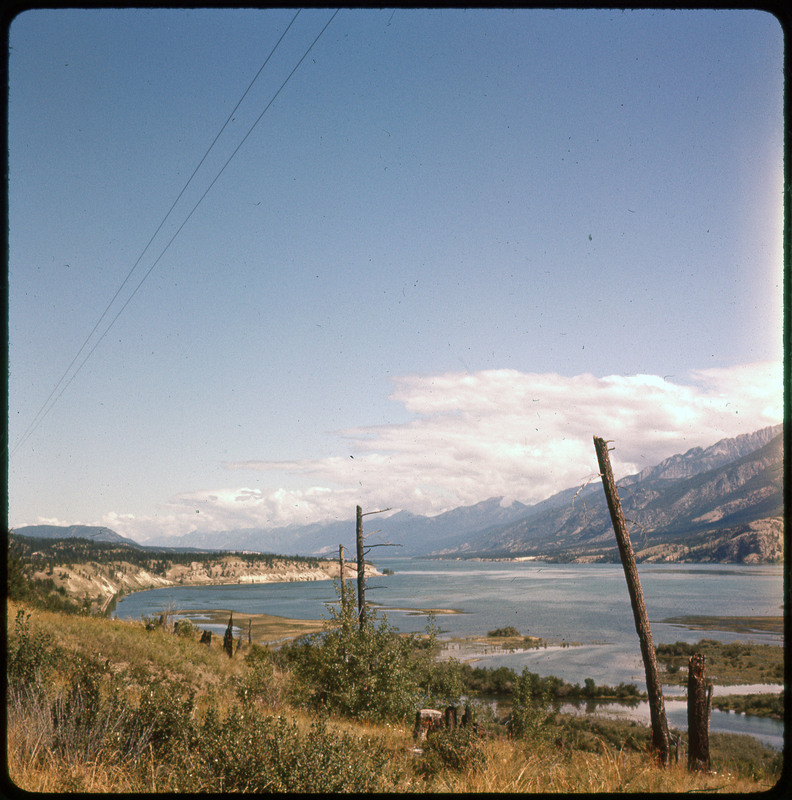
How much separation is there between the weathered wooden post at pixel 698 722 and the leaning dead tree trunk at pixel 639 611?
42cm

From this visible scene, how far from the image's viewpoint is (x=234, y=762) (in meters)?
6.20

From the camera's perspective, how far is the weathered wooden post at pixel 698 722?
31.1 feet

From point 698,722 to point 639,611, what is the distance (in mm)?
1982

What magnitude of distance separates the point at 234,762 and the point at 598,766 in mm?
4900

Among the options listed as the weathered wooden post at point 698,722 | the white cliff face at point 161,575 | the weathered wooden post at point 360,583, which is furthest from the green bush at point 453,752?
the white cliff face at point 161,575

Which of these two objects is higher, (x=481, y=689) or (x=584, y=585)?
(x=481, y=689)

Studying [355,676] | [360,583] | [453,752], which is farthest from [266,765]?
[360,583]

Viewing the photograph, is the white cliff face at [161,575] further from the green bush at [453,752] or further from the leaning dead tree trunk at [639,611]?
the green bush at [453,752]

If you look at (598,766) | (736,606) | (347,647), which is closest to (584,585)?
(736,606)

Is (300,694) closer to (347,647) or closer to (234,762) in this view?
(347,647)

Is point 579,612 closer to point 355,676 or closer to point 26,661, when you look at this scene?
point 355,676

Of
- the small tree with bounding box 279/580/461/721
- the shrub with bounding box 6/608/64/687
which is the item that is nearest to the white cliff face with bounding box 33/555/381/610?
the small tree with bounding box 279/580/461/721

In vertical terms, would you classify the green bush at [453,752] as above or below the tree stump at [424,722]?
above

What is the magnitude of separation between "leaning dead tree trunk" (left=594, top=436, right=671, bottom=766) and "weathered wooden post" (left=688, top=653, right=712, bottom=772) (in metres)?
0.42
